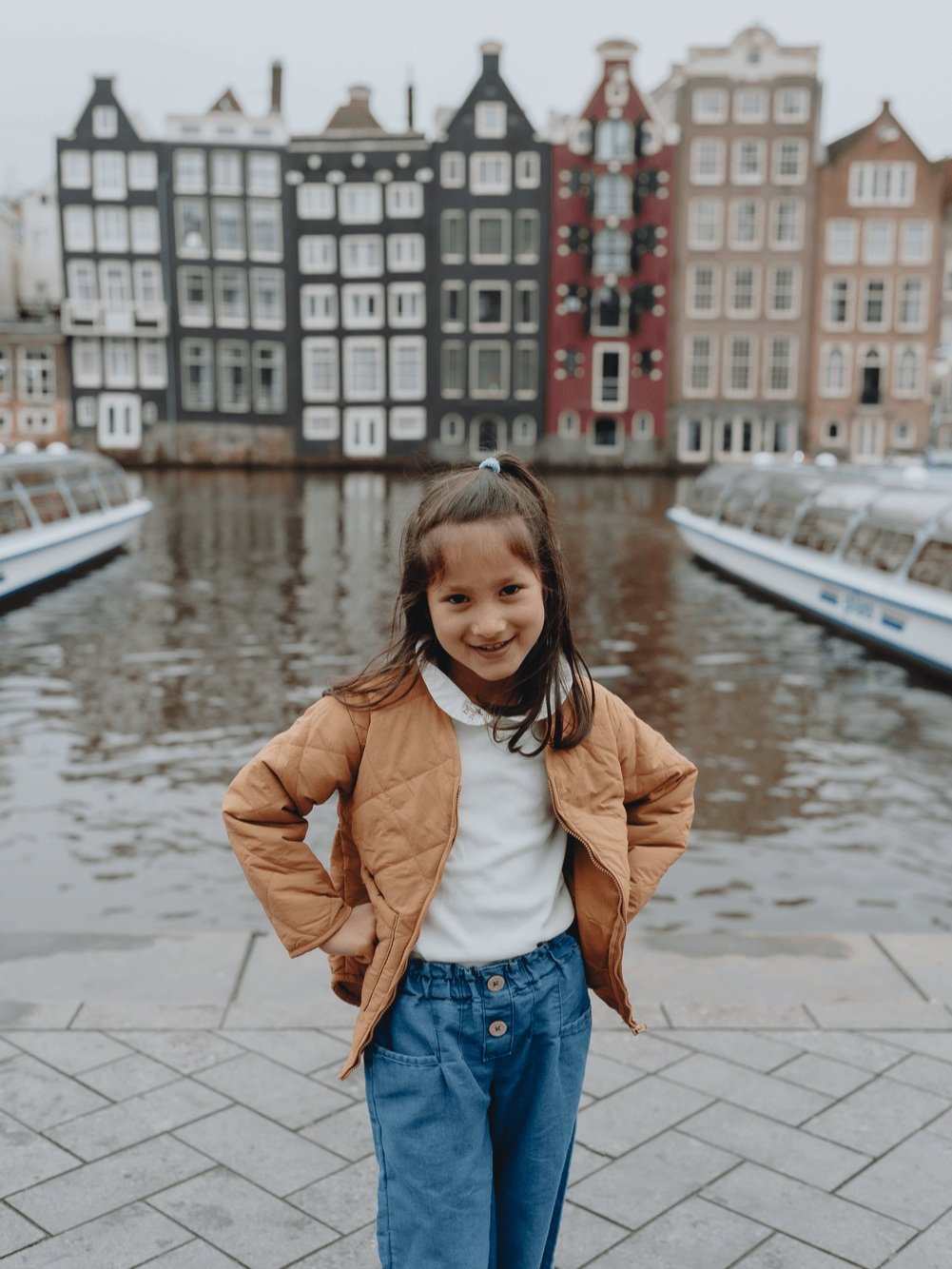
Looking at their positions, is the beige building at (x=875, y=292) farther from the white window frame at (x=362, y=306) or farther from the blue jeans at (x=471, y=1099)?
the blue jeans at (x=471, y=1099)

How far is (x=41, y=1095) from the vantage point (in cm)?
326

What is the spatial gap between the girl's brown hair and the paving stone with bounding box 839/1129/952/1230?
1503 mm

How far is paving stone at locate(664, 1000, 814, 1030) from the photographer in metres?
3.72

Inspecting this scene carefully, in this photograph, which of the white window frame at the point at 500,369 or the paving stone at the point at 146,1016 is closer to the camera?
the paving stone at the point at 146,1016

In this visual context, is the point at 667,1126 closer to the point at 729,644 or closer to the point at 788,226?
the point at 729,644

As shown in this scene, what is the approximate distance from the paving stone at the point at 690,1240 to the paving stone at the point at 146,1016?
147 cm

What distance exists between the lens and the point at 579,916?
2207 millimetres

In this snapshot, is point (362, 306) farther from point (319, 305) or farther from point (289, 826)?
point (289, 826)

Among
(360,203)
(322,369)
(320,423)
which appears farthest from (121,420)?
(360,203)

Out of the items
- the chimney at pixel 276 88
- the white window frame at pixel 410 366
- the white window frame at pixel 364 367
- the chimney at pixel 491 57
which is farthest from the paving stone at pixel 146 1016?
the chimney at pixel 276 88

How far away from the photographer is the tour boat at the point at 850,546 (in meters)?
11.7

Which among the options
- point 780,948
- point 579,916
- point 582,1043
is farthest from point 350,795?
point 780,948

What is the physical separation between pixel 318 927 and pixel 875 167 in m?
51.1

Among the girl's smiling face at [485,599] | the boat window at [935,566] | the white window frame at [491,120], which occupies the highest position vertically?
→ the white window frame at [491,120]
